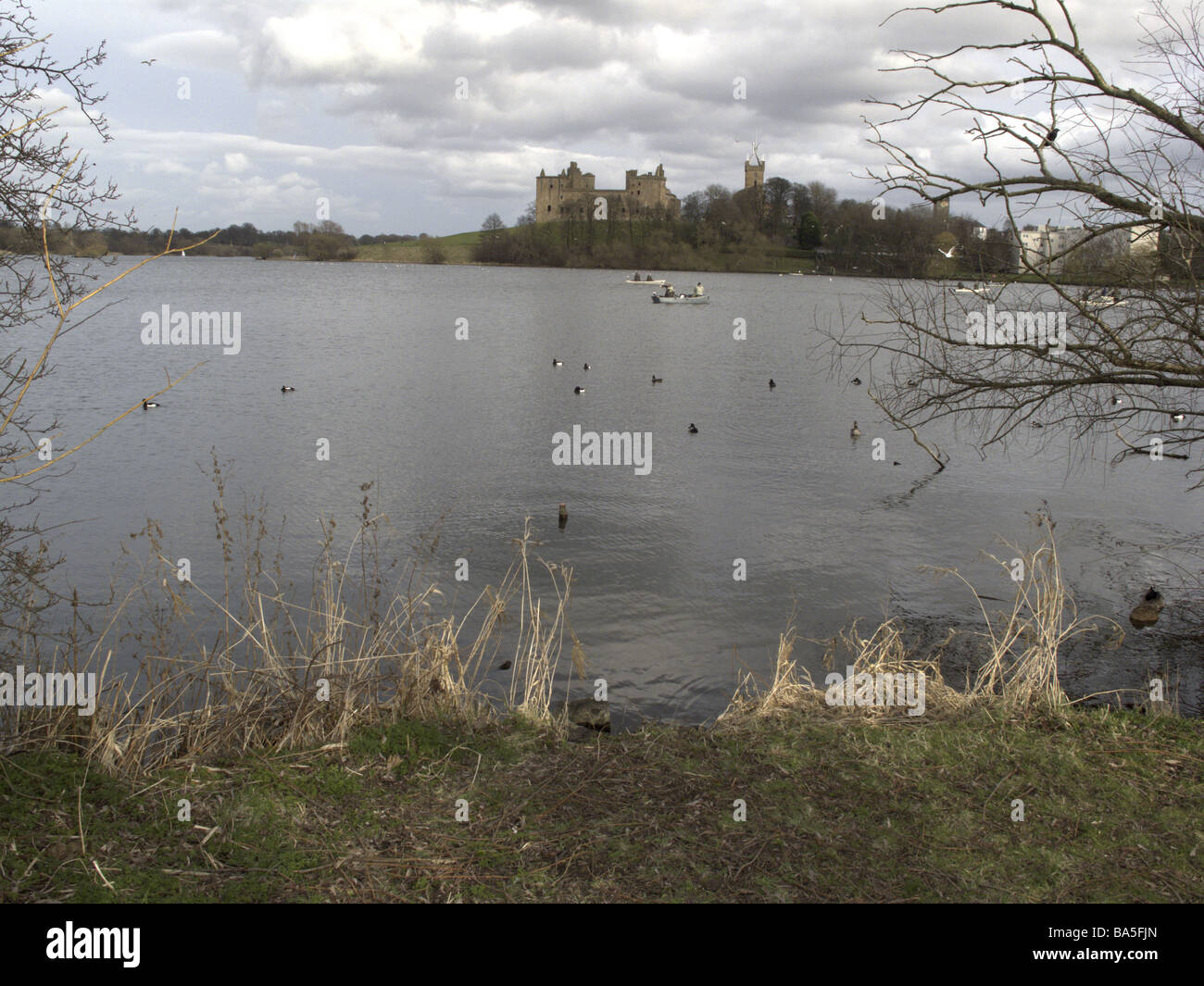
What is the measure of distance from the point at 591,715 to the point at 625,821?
2.75 metres

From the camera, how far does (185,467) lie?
17562 mm

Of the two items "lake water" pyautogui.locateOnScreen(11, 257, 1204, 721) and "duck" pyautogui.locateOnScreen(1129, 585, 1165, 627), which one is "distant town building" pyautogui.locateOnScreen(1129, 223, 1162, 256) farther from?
"duck" pyautogui.locateOnScreen(1129, 585, 1165, 627)

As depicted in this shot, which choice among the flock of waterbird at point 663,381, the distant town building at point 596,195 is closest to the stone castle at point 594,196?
the distant town building at point 596,195

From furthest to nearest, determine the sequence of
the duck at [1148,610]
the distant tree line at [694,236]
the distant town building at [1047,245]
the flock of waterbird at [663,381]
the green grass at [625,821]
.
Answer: the distant tree line at [694,236] → the flock of waterbird at [663,381] → the duck at [1148,610] → the distant town building at [1047,245] → the green grass at [625,821]

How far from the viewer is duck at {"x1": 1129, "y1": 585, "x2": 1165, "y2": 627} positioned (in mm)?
11281

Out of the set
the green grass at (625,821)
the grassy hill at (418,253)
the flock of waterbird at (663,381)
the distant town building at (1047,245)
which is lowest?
the green grass at (625,821)

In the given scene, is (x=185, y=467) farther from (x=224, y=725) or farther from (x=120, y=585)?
(x=224, y=725)

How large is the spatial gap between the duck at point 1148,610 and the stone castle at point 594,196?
132726 mm

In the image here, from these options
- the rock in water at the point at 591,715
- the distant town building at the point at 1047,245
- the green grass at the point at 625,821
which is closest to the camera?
the green grass at the point at 625,821

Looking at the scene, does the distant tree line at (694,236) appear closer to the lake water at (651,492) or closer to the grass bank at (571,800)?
the lake water at (651,492)

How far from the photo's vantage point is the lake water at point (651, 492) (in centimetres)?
1130

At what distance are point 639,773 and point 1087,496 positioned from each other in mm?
16074

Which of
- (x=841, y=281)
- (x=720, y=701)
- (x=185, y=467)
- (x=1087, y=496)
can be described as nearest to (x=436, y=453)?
(x=185, y=467)

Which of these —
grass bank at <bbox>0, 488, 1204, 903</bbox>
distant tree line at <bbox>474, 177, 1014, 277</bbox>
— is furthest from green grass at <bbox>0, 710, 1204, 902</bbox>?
distant tree line at <bbox>474, 177, 1014, 277</bbox>
